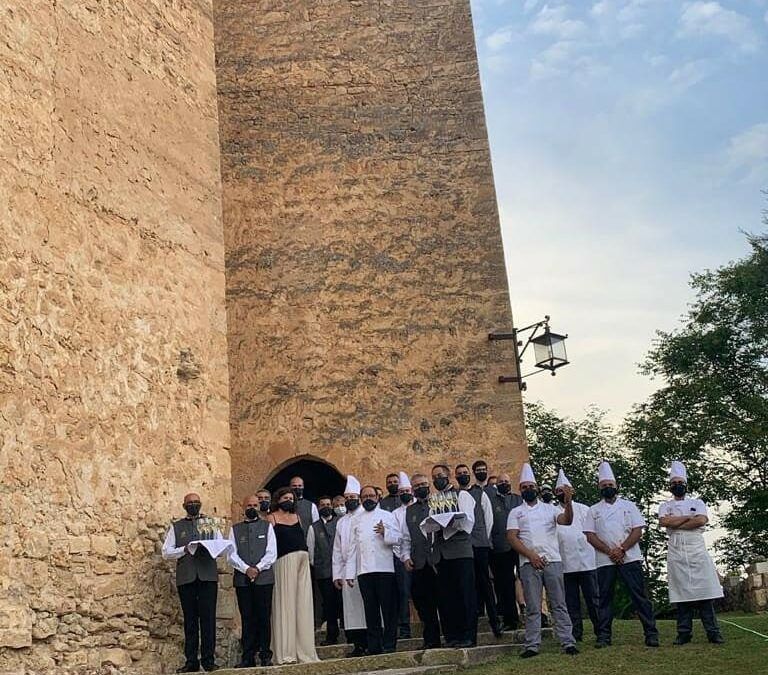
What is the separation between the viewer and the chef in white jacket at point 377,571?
8070 millimetres

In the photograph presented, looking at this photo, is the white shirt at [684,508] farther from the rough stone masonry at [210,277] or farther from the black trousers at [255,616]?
the black trousers at [255,616]

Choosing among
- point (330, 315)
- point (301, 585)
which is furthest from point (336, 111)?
point (301, 585)

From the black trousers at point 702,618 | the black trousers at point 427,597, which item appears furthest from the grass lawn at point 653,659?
the black trousers at point 427,597

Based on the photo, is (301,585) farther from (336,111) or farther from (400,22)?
(400,22)

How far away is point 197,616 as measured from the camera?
26.8 ft

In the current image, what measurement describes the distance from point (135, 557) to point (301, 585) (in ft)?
4.87

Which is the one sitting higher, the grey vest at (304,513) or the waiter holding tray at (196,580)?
the grey vest at (304,513)

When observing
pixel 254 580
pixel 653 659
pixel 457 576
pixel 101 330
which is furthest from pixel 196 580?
pixel 653 659

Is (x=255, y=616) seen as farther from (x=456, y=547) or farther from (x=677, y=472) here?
(x=677, y=472)

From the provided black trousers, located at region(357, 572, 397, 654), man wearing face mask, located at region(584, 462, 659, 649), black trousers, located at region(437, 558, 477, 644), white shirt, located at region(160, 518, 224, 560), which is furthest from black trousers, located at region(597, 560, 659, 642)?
white shirt, located at region(160, 518, 224, 560)

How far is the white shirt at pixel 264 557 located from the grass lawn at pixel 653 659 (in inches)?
83.6

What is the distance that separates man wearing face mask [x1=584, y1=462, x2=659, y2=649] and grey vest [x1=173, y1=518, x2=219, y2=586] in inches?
126

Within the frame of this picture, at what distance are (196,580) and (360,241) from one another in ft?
17.4

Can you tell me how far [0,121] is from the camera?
8.05 metres
